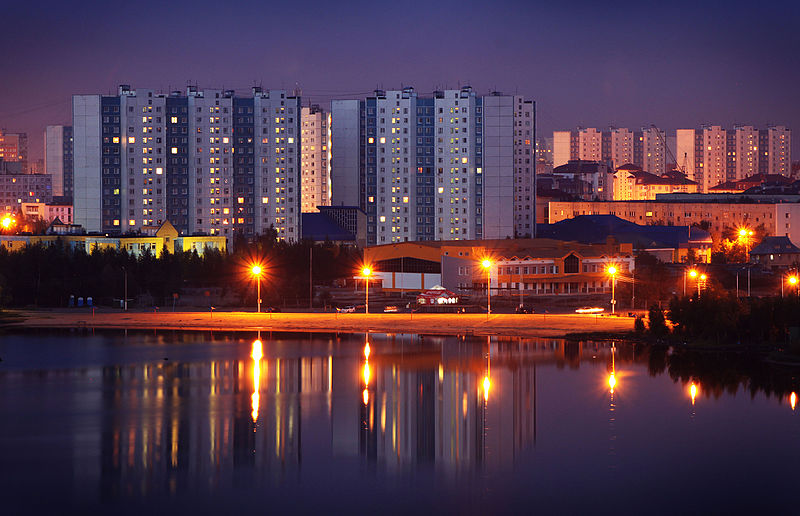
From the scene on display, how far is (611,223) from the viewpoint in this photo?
2618 inches

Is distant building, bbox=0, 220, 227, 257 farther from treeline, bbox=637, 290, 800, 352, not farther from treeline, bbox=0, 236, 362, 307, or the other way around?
treeline, bbox=637, 290, 800, 352

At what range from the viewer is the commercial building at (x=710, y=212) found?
233 ft

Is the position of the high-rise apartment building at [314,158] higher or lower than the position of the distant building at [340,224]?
higher

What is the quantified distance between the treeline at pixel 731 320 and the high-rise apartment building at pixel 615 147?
397 feet

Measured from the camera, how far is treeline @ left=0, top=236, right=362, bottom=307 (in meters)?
41.8

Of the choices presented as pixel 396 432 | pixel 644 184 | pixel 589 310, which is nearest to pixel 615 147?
pixel 644 184

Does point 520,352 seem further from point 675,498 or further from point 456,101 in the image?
point 456,101

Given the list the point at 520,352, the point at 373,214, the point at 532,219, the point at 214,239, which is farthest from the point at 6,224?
the point at 520,352

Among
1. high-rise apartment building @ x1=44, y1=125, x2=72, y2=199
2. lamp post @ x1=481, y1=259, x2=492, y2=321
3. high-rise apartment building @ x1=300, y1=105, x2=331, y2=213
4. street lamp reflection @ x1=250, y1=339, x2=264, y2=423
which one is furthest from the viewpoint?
high-rise apartment building @ x1=44, y1=125, x2=72, y2=199

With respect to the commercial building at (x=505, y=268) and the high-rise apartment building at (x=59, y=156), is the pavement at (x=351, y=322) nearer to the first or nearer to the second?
the commercial building at (x=505, y=268)

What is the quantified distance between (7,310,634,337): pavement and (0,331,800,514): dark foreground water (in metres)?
3.69

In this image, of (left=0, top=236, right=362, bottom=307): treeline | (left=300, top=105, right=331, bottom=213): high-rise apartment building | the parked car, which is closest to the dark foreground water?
the parked car

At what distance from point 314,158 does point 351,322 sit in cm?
5127

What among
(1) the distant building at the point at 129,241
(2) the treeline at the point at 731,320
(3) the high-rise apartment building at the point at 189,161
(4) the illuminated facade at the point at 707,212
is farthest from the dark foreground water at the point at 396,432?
(4) the illuminated facade at the point at 707,212
